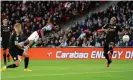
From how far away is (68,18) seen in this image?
35.8 metres

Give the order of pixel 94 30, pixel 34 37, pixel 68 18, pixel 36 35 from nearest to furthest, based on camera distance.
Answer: pixel 34 37 < pixel 36 35 < pixel 94 30 < pixel 68 18

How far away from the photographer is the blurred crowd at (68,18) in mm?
30172

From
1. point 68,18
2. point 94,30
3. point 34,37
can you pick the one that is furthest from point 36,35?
point 68,18

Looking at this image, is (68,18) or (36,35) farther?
(68,18)

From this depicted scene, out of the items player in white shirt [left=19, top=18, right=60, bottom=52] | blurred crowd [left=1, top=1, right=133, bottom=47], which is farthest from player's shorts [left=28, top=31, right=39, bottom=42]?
blurred crowd [left=1, top=1, right=133, bottom=47]

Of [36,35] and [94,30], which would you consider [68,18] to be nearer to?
[94,30]

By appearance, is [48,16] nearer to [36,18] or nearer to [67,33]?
[36,18]

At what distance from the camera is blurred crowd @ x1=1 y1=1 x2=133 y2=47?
30172 mm

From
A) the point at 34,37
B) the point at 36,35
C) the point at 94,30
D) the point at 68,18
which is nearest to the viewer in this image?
the point at 34,37

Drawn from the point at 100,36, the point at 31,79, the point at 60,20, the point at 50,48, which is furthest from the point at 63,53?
the point at 31,79

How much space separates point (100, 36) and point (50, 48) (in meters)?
3.41

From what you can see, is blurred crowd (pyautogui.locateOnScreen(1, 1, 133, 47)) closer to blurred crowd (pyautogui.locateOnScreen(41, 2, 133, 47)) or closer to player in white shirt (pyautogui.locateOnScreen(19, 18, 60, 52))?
blurred crowd (pyautogui.locateOnScreen(41, 2, 133, 47))

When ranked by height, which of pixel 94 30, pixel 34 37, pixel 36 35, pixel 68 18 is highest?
pixel 68 18

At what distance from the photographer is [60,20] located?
35.8m
